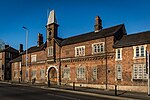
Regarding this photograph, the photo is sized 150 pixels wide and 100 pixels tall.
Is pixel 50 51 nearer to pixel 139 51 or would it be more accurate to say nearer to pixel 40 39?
pixel 40 39

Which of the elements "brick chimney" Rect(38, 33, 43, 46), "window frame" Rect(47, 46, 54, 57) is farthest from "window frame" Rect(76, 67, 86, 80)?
"brick chimney" Rect(38, 33, 43, 46)

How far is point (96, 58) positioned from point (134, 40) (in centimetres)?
717

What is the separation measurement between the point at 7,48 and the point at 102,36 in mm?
43822

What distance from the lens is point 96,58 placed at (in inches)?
1348

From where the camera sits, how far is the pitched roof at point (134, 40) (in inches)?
1121

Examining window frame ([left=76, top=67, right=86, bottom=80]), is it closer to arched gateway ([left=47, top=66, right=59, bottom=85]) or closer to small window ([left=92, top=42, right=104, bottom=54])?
small window ([left=92, top=42, right=104, bottom=54])

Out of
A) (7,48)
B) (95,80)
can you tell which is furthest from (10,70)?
(95,80)

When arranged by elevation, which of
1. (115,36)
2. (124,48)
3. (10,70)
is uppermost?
(115,36)

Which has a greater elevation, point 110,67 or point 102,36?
point 102,36

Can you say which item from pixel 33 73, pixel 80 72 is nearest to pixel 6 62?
pixel 33 73

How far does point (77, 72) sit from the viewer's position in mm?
37531

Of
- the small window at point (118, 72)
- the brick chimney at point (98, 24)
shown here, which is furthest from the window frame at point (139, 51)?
the brick chimney at point (98, 24)

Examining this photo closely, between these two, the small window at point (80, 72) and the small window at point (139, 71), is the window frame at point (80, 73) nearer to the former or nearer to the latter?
the small window at point (80, 72)

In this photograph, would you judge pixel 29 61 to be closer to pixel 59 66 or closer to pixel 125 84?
pixel 59 66
